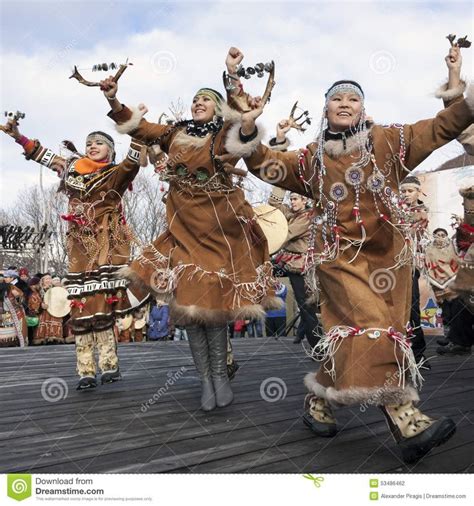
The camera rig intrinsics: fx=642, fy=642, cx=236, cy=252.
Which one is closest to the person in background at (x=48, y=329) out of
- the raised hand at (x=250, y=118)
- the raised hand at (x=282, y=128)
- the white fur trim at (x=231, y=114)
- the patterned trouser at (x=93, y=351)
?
the patterned trouser at (x=93, y=351)

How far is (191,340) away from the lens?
161 inches

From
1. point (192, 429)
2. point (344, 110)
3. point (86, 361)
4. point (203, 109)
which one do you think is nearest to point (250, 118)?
point (344, 110)

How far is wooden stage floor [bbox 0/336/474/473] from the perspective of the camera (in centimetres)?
273

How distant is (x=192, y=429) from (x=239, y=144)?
1514mm

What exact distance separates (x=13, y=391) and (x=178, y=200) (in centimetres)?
197

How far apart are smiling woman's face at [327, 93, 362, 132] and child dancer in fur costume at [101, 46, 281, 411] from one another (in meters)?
0.79

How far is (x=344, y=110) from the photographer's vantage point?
3299 mm

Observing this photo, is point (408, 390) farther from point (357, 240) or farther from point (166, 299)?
point (166, 299)

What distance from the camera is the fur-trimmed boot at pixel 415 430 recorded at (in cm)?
266

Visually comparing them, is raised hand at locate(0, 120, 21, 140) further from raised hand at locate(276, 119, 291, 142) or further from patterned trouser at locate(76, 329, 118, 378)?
raised hand at locate(276, 119, 291, 142)

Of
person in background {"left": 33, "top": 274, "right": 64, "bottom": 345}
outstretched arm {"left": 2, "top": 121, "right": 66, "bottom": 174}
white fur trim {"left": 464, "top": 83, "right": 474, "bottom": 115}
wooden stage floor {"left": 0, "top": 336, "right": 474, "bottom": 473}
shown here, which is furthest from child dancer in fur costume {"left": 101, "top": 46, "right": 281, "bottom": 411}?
person in background {"left": 33, "top": 274, "right": 64, "bottom": 345}
